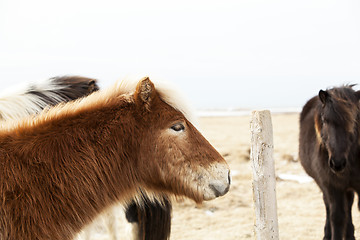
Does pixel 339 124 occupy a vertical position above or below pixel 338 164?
above

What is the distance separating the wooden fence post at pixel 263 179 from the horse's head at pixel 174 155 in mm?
882

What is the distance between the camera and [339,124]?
16.1ft

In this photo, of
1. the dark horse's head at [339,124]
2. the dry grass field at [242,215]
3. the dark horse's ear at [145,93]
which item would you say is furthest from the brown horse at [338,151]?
the dark horse's ear at [145,93]

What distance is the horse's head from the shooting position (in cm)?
269

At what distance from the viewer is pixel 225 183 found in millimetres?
2680

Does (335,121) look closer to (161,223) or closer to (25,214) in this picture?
(161,223)

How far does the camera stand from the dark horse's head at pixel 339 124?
4816mm

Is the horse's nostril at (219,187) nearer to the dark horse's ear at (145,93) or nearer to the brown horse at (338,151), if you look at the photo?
Result: the dark horse's ear at (145,93)

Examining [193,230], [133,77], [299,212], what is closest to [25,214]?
[133,77]

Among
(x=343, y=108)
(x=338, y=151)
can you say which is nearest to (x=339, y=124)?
(x=343, y=108)

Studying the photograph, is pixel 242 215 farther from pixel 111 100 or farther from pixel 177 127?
pixel 111 100

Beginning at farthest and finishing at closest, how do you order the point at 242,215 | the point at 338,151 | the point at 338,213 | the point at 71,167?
the point at 242,215 < the point at 338,213 < the point at 338,151 < the point at 71,167

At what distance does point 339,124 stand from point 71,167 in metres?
3.80

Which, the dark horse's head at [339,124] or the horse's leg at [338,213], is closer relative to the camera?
the dark horse's head at [339,124]
